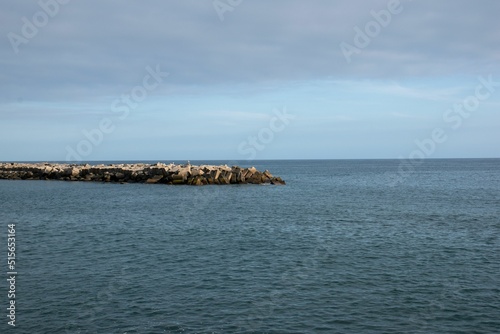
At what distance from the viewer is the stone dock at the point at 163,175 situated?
78.9 meters

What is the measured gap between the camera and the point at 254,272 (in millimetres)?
21984

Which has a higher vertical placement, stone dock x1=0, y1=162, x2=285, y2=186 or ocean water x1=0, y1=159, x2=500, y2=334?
stone dock x1=0, y1=162, x2=285, y2=186

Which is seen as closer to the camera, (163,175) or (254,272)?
(254,272)

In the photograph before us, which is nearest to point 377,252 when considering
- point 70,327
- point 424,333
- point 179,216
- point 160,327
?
point 424,333

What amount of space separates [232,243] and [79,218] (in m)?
18.1

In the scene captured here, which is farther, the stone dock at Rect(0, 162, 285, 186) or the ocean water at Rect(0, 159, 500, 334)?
the stone dock at Rect(0, 162, 285, 186)

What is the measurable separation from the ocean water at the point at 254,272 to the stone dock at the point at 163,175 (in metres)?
35.3

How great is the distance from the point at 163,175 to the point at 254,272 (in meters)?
63.4

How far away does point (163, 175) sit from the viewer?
8306 cm

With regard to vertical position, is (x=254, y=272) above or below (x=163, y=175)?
below

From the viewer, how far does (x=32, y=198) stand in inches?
2224

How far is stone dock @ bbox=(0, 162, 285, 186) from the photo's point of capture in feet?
259

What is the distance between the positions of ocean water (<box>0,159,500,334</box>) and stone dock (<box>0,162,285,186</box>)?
1391 inches

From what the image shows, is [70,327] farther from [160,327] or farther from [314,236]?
[314,236]
